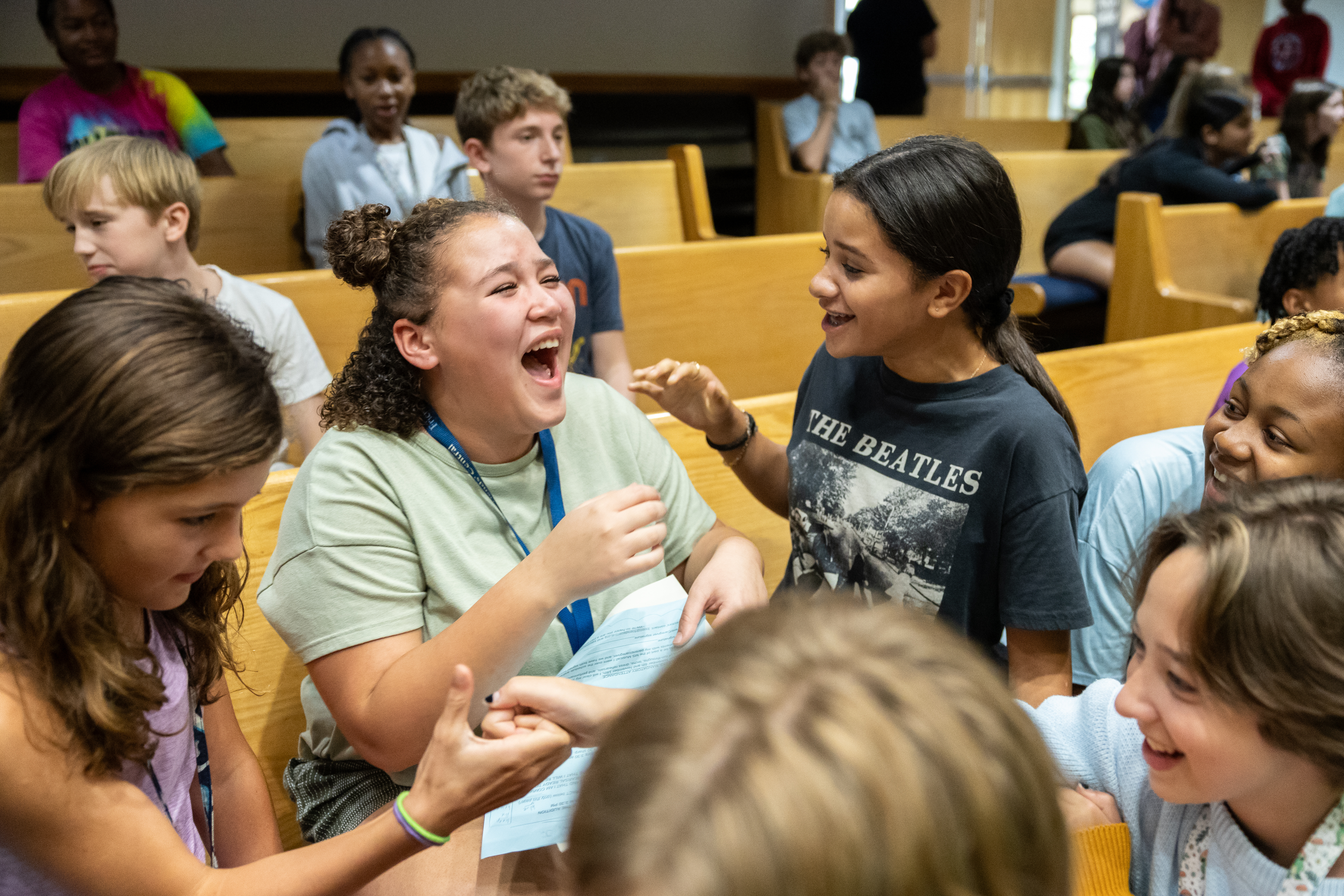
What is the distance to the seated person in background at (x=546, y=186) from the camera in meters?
2.77

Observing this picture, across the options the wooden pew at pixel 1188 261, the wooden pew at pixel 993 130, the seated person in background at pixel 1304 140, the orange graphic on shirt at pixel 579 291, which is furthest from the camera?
the wooden pew at pixel 993 130

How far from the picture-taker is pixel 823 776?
1.59 feet

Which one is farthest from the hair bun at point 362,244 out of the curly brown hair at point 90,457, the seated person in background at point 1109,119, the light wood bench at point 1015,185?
the seated person in background at point 1109,119

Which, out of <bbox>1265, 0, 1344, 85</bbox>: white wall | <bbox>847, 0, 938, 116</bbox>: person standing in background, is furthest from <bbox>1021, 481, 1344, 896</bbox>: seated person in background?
<bbox>1265, 0, 1344, 85</bbox>: white wall

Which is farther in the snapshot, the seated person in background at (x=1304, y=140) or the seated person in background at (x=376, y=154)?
the seated person in background at (x=1304, y=140)

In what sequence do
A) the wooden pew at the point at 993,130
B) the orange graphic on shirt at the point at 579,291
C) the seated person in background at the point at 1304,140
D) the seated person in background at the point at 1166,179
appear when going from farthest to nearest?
the wooden pew at the point at 993,130 → the seated person in background at the point at 1304,140 → the seated person in background at the point at 1166,179 → the orange graphic on shirt at the point at 579,291

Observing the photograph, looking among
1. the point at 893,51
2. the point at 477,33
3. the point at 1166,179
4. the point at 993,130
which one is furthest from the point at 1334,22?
the point at 477,33

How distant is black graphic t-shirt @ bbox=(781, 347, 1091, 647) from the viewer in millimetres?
1362

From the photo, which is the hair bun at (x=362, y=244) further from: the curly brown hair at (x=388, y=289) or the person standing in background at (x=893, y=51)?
the person standing in background at (x=893, y=51)

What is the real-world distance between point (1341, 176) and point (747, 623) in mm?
6633

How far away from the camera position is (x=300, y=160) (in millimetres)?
4398

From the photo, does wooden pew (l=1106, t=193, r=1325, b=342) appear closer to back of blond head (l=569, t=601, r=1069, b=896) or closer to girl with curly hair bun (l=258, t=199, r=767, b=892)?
girl with curly hair bun (l=258, t=199, r=767, b=892)

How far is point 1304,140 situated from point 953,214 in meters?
5.02

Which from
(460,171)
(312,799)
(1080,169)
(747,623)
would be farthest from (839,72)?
(747,623)
